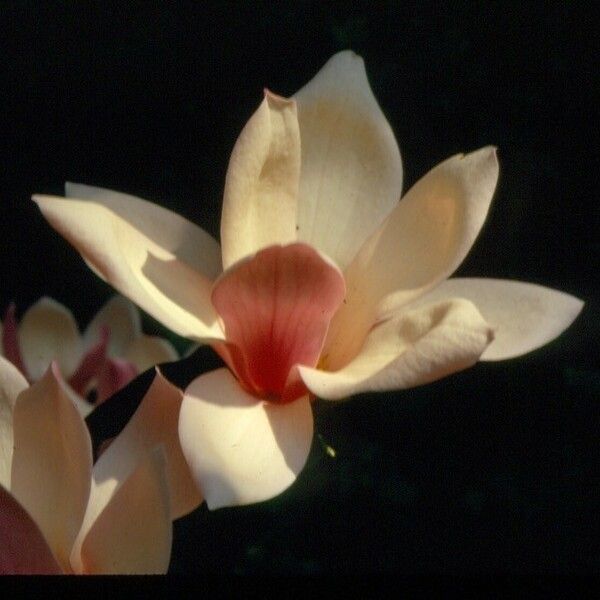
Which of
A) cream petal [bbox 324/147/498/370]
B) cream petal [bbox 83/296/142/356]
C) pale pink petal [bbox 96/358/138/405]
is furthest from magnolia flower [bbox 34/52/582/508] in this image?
cream petal [bbox 83/296/142/356]

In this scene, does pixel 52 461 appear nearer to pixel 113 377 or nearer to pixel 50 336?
pixel 113 377

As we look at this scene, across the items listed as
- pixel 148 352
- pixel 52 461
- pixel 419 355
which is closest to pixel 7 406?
pixel 52 461

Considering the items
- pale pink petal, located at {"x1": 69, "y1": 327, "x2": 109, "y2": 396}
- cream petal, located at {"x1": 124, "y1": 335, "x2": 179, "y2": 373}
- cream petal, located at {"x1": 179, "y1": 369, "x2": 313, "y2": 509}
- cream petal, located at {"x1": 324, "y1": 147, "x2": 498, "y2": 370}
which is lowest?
cream petal, located at {"x1": 124, "y1": 335, "x2": 179, "y2": 373}

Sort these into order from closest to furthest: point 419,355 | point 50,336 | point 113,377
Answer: point 419,355 < point 113,377 < point 50,336

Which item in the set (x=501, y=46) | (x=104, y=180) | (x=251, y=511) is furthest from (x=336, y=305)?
(x=104, y=180)

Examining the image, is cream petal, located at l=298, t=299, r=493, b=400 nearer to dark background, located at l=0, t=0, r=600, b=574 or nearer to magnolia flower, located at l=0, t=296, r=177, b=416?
dark background, located at l=0, t=0, r=600, b=574

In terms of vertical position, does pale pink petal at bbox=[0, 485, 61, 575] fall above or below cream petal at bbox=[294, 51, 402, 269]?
below

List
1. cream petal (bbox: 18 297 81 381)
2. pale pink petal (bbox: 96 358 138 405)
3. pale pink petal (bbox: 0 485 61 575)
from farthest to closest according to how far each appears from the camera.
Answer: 1. cream petal (bbox: 18 297 81 381)
2. pale pink petal (bbox: 96 358 138 405)
3. pale pink petal (bbox: 0 485 61 575)
